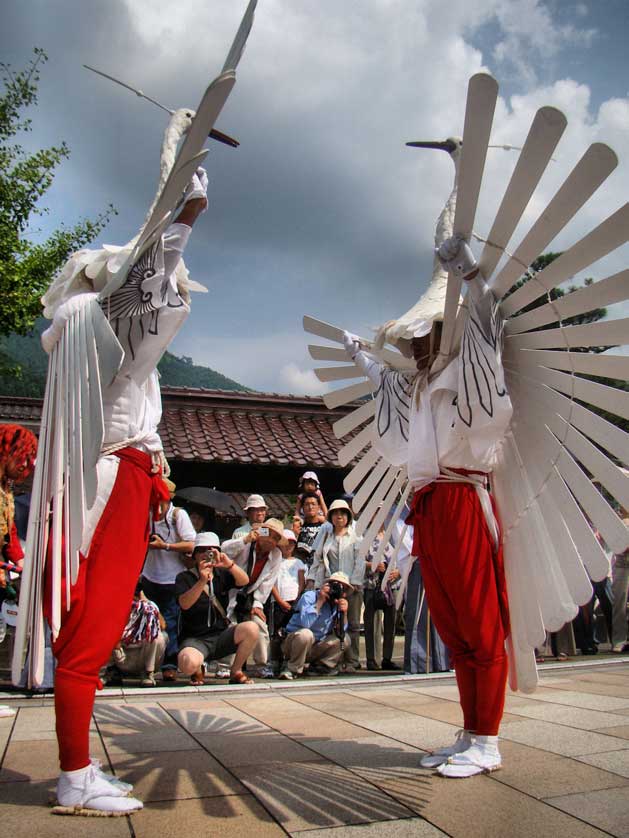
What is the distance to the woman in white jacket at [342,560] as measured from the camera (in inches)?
229

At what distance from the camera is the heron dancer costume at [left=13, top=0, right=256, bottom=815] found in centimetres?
210

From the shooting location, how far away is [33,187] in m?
8.56

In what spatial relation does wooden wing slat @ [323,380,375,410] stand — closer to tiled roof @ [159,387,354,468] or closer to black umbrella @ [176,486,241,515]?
black umbrella @ [176,486,241,515]

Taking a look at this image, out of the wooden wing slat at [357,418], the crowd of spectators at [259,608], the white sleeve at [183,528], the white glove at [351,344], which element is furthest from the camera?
the white sleeve at [183,528]

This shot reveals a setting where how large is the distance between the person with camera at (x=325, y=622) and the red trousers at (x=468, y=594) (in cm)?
296

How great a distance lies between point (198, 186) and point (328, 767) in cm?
216

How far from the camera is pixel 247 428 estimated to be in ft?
30.8

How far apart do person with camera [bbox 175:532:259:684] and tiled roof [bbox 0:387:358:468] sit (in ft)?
10.3

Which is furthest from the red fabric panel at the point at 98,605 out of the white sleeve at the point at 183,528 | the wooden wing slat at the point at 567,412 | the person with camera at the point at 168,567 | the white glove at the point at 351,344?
the white sleeve at the point at 183,528

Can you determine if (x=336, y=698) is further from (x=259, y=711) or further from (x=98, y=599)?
(x=98, y=599)

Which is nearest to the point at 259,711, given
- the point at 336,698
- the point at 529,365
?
the point at 336,698

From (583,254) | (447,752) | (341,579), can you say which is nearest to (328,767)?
(447,752)

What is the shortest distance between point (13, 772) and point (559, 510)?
220 centimetres

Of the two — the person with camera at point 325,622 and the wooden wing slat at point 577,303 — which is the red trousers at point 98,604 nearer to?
the wooden wing slat at point 577,303
